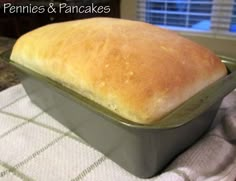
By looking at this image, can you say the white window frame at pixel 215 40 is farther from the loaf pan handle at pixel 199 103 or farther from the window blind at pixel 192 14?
the loaf pan handle at pixel 199 103

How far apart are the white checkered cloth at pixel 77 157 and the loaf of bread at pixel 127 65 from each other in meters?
0.09

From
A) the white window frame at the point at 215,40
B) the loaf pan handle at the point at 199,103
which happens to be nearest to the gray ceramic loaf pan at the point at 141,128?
the loaf pan handle at the point at 199,103

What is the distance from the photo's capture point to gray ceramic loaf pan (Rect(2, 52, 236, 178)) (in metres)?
0.39

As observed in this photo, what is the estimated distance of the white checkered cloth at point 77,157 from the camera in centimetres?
43

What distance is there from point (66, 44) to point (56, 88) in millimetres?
96

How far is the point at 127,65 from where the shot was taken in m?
0.44

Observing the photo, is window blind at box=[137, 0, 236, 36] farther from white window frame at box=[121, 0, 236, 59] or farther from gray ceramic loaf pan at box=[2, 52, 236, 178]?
gray ceramic loaf pan at box=[2, 52, 236, 178]

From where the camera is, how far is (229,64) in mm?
565

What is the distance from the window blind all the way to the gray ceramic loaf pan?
4.55 feet

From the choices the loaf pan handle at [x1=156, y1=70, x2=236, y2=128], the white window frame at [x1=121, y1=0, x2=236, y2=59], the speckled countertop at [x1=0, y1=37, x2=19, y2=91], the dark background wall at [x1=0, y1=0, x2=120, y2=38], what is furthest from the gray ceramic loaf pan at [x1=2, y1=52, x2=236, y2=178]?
the dark background wall at [x1=0, y1=0, x2=120, y2=38]

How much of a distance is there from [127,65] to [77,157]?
0.20m

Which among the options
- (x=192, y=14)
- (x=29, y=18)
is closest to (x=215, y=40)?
(x=192, y=14)

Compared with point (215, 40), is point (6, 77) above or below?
above

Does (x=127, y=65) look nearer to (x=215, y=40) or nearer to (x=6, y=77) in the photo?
(x=6, y=77)
